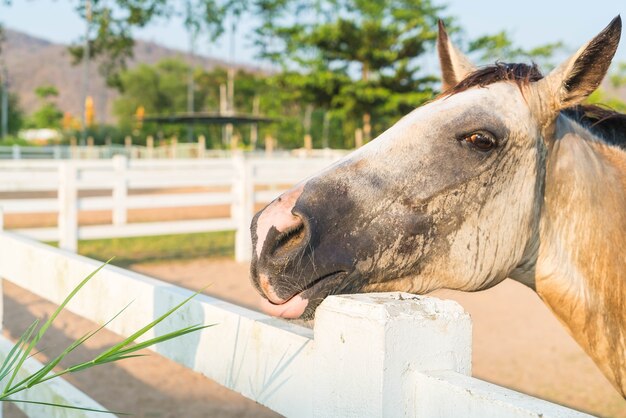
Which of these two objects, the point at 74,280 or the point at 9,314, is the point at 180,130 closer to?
the point at 9,314

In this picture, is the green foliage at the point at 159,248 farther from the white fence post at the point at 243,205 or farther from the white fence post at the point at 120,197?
the white fence post at the point at 243,205

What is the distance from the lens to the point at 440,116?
2178mm

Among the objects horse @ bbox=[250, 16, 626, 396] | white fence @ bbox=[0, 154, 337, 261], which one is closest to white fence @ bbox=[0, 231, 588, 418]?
horse @ bbox=[250, 16, 626, 396]

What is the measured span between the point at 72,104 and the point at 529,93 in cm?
20335

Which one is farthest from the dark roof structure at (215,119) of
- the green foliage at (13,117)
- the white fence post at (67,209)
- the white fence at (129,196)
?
the green foliage at (13,117)

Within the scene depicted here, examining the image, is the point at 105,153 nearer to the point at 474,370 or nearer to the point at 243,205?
the point at 243,205

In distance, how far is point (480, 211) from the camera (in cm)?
217

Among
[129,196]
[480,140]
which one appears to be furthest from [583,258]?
[129,196]

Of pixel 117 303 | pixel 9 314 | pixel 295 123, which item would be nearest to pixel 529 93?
pixel 117 303

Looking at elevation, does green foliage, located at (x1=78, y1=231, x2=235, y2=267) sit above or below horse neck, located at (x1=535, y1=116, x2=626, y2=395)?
below

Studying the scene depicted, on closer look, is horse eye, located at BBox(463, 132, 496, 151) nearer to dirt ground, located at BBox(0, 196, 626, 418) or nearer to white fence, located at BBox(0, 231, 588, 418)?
dirt ground, located at BBox(0, 196, 626, 418)

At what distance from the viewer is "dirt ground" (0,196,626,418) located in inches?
178

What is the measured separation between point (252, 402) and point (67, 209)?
4984 mm

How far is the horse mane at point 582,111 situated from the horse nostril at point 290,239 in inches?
31.0
